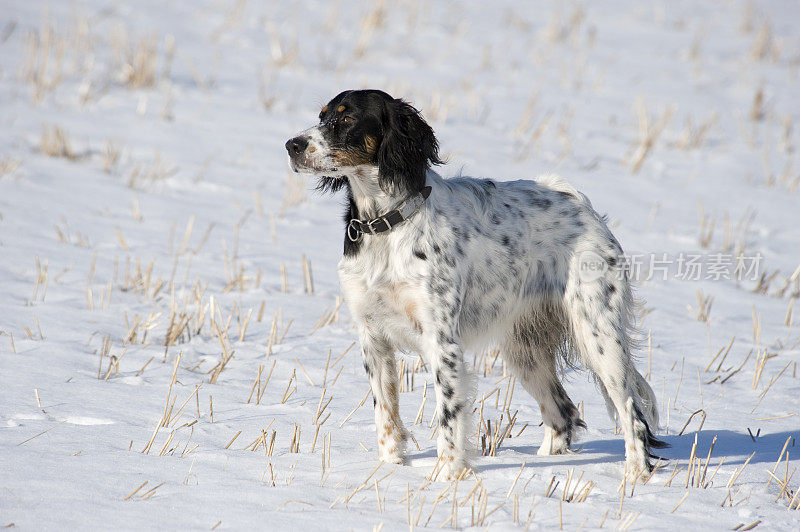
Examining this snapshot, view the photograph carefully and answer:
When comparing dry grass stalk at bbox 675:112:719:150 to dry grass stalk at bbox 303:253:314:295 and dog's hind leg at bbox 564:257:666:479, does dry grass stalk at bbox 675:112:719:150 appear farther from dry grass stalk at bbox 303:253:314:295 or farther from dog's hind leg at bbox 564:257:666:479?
dog's hind leg at bbox 564:257:666:479

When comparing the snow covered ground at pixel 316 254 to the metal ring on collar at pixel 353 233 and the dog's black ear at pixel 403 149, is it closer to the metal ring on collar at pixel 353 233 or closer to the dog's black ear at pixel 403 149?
the metal ring on collar at pixel 353 233

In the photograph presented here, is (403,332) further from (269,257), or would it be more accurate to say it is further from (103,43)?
(103,43)

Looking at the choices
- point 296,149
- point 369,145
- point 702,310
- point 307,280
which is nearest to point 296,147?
point 296,149

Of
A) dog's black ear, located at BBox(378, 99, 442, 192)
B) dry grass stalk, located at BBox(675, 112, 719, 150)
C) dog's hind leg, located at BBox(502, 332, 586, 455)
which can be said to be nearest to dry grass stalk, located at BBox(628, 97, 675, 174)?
dry grass stalk, located at BBox(675, 112, 719, 150)

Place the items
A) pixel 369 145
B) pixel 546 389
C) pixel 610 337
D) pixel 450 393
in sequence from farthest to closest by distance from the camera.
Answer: pixel 546 389
pixel 610 337
pixel 369 145
pixel 450 393

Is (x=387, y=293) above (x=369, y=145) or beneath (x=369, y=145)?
beneath

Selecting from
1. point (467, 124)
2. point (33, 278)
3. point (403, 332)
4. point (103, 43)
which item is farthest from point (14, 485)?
point (103, 43)

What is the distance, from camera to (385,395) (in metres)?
4.02

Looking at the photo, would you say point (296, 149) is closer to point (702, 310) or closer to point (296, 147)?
point (296, 147)

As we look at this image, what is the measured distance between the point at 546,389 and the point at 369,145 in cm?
155

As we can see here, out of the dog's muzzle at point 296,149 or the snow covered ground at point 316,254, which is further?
the dog's muzzle at point 296,149

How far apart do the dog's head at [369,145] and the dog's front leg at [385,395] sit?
735mm

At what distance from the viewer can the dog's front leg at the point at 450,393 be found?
12.3ft

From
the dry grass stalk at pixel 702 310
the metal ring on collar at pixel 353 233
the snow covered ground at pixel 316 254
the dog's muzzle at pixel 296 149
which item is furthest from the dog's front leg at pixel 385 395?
the dry grass stalk at pixel 702 310
